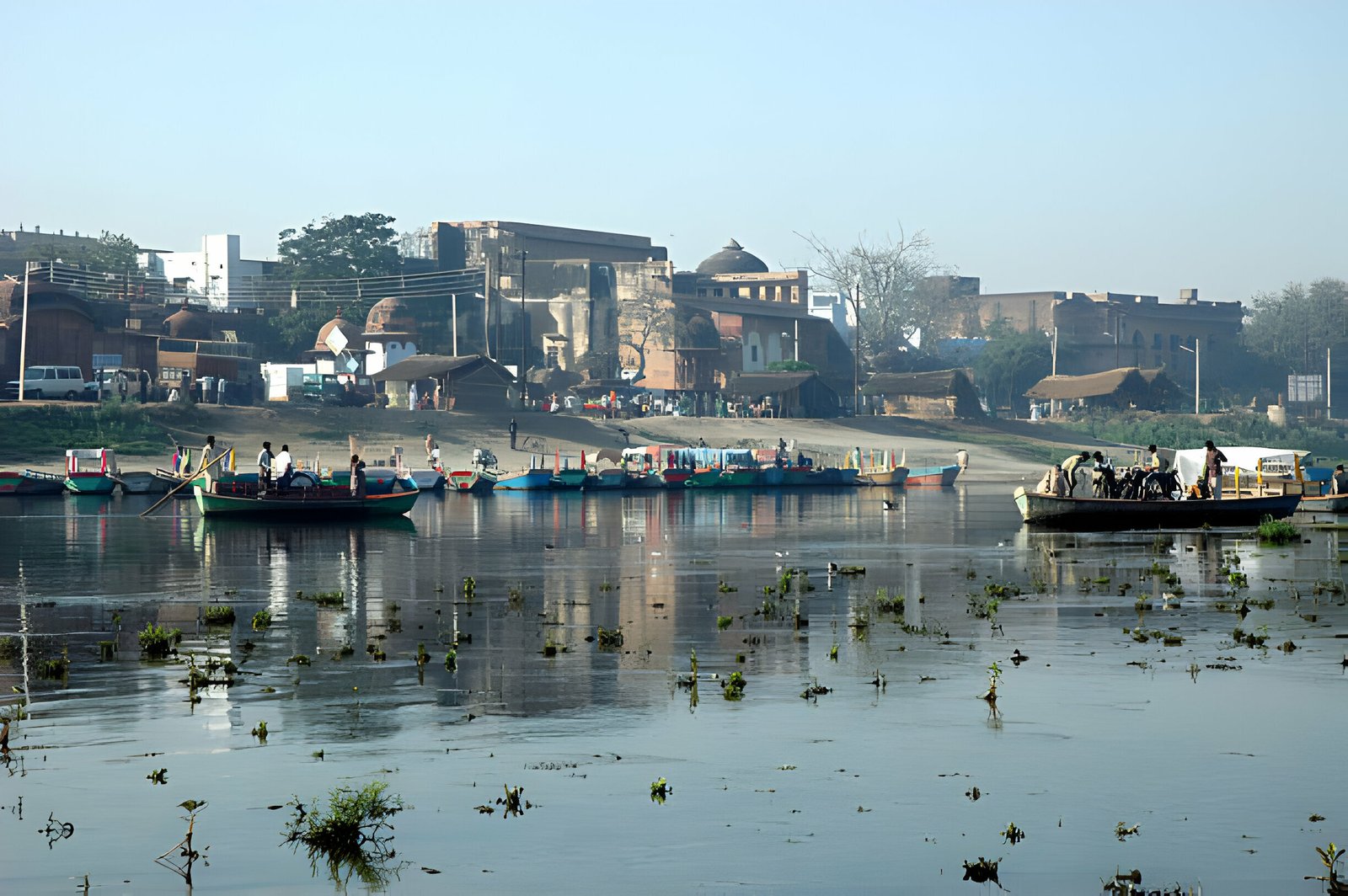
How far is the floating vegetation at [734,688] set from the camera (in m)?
16.5

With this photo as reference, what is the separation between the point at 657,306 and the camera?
356 feet

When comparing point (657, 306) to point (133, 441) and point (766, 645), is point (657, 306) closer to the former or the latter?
point (133, 441)

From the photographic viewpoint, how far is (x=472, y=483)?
219ft

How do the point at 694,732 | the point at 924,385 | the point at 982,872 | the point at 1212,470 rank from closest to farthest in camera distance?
the point at 982,872, the point at 694,732, the point at 1212,470, the point at 924,385

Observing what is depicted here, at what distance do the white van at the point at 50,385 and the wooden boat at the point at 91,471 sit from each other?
9760 mm

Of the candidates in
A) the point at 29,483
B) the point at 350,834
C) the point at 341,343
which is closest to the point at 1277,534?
the point at 350,834

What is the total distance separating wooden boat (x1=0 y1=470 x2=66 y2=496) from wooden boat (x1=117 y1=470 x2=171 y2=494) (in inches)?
86.8

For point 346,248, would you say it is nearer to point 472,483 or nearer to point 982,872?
point 472,483

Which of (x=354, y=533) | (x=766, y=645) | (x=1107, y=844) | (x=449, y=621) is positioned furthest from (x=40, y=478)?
(x=1107, y=844)

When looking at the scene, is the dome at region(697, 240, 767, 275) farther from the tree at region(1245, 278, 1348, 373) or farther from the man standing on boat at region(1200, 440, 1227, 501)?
the man standing on boat at region(1200, 440, 1227, 501)

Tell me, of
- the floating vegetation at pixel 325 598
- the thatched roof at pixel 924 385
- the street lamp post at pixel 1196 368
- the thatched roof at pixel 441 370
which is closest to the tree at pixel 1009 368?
the street lamp post at pixel 1196 368

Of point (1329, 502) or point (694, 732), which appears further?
point (1329, 502)

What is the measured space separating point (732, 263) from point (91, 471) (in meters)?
78.7

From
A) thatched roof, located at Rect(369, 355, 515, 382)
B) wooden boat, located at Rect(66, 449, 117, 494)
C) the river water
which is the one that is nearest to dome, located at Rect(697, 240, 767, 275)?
thatched roof, located at Rect(369, 355, 515, 382)
